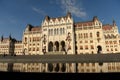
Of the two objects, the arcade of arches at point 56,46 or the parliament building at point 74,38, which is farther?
the arcade of arches at point 56,46

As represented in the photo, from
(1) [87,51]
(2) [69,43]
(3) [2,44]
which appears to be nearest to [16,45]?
(3) [2,44]

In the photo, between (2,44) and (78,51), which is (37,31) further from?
(2,44)

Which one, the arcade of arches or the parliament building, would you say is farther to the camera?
the arcade of arches

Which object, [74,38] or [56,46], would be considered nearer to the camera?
[74,38]

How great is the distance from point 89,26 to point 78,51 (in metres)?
17.4

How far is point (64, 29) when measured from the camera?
106 meters

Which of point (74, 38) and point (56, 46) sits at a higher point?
point (74, 38)
